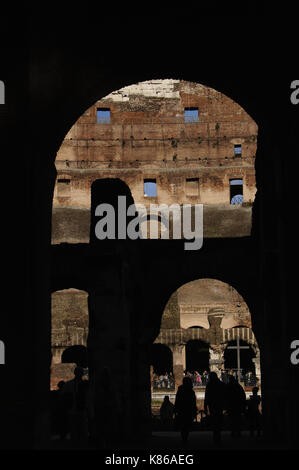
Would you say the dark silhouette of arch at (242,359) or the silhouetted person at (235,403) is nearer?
the silhouetted person at (235,403)

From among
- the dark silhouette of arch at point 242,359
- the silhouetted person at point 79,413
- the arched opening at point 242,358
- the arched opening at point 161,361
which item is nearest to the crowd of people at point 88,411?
the silhouetted person at point 79,413

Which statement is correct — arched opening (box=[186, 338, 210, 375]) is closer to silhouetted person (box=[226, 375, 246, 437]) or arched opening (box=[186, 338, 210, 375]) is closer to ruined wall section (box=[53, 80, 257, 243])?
ruined wall section (box=[53, 80, 257, 243])

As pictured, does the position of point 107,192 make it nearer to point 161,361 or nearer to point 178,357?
point 178,357

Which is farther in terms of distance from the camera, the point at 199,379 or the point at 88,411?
the point at 199,379

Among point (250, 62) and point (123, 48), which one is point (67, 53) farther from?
point (250, 62)

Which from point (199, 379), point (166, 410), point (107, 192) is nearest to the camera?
point (107, 192)

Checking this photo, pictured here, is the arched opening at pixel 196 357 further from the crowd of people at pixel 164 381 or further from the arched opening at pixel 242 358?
the crowd of people at pixel 164 381

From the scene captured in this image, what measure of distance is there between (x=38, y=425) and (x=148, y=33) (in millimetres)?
4353

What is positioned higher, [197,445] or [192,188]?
[192,188]

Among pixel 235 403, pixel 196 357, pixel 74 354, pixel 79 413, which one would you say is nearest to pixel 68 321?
pixel 74 354

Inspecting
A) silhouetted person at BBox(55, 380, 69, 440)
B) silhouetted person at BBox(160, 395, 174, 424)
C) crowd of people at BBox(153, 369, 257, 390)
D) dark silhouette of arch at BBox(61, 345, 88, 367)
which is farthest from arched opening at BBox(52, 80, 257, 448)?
silhouetted person at BBox(55, 380, 69, 440)

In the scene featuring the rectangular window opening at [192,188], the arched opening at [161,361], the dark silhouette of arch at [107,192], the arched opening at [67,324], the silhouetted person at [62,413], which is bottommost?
the silhouetted person at [62,413]
